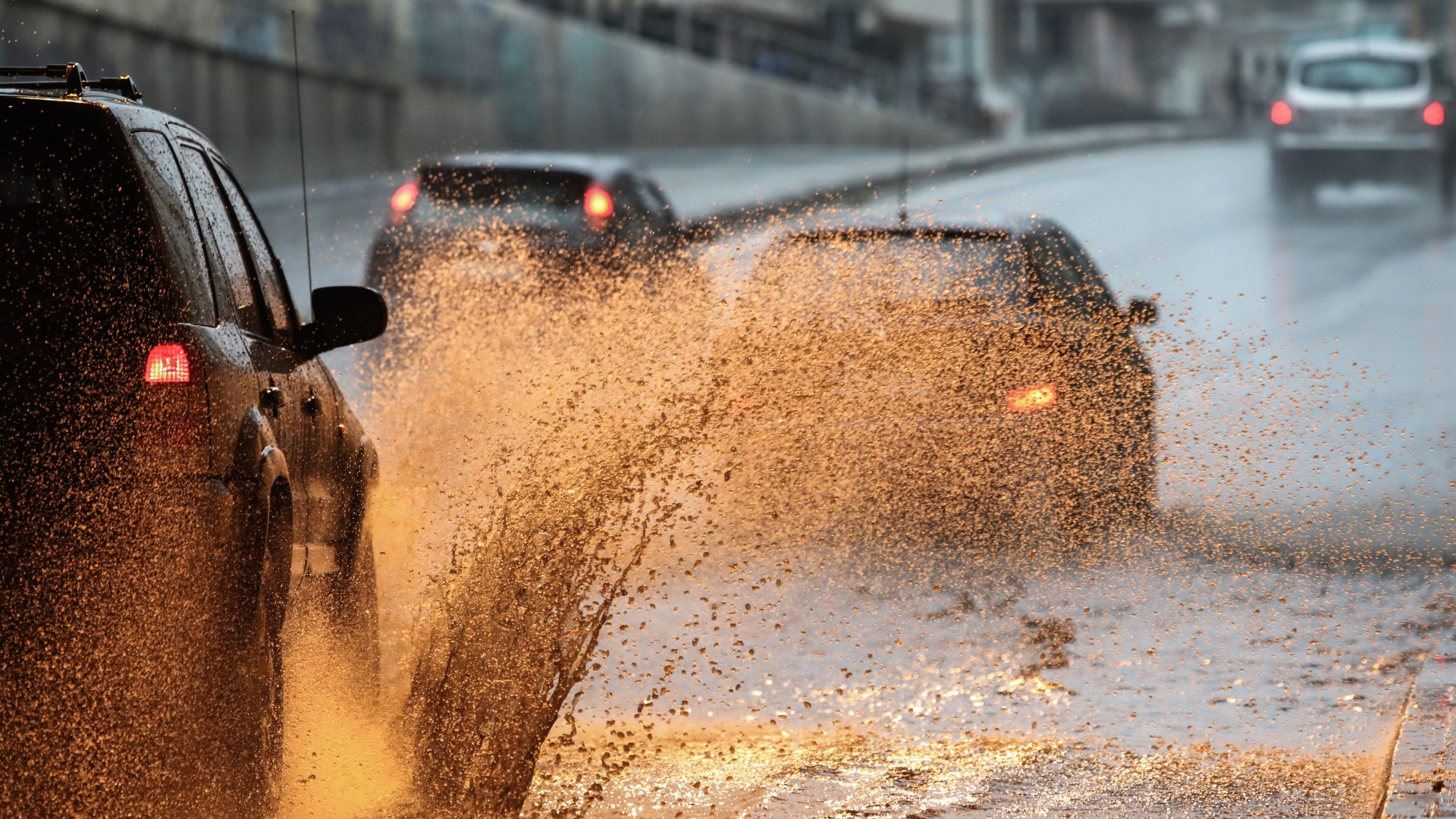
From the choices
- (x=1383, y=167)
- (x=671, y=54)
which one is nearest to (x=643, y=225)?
(x=1383, y=167)

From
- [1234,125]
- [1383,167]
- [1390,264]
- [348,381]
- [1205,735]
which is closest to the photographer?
[1205,735]

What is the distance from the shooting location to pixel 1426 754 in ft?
17.2

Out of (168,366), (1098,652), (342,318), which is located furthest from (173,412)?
(1098,652)

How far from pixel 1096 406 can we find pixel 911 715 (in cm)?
310

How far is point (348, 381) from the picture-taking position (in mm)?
12242

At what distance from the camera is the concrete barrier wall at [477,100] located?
81.0 feet

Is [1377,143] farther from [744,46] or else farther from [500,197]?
[744,46]

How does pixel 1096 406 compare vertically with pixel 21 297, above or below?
below

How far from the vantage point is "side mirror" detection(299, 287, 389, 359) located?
5590 mm

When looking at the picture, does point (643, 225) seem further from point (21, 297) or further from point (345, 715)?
point (21, 297)

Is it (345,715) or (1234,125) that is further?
(1234,125)

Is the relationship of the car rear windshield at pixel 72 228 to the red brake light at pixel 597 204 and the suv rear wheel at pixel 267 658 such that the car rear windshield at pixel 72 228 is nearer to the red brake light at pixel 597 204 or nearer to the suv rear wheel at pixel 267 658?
the suv rear wheel at pixel 267 658

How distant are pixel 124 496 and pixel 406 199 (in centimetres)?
990

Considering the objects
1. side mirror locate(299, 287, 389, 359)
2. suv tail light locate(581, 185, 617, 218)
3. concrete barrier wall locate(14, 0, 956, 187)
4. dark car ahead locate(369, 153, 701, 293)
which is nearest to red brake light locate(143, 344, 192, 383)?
side mirror locate(299, 287, 389, 359)
